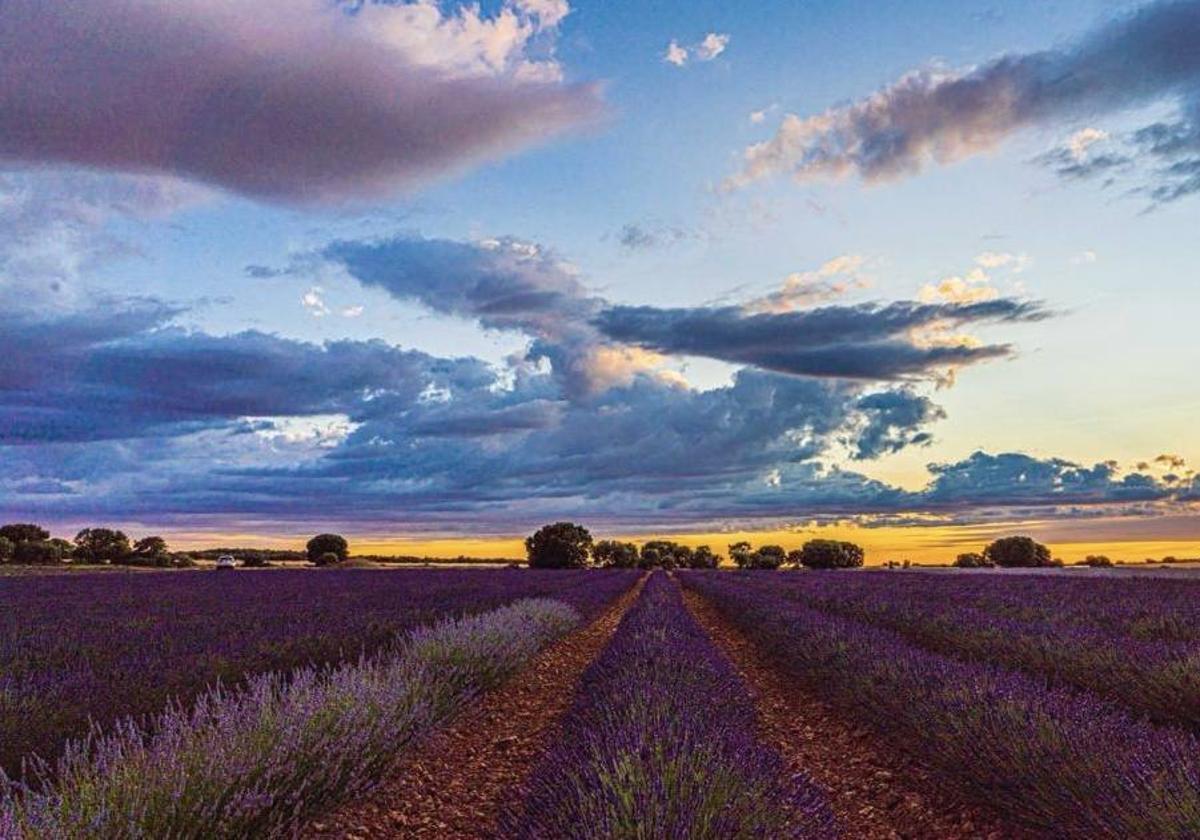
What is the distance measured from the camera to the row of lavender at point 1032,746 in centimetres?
416

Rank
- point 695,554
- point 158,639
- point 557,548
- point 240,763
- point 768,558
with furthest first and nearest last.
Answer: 1. point 695,554
2. point 768,558
3. point 557,548
4. point 158,639
5. point 240,763

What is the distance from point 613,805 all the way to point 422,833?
8.54ft

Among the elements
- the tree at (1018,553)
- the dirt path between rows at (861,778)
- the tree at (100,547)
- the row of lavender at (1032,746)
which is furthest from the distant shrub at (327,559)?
the row of lavender at (1032,746)

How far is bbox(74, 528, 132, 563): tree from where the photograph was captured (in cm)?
5856

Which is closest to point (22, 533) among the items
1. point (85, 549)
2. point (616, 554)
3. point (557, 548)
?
point (85, 549)

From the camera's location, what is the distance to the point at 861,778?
6.69 m

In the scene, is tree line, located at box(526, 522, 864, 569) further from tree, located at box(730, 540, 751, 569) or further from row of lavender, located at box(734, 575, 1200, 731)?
row of lavender, located at box(734, 575, 1200, 731)

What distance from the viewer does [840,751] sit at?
24.8ft

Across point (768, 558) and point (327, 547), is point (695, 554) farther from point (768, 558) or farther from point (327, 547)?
point (327, 547)

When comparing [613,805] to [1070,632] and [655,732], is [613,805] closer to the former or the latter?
[655,732]

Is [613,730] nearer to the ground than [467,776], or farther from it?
farther from it

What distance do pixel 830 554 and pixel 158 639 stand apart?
2591 inches

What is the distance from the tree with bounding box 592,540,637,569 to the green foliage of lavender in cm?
8555

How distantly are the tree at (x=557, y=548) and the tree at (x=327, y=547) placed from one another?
15.9 m
